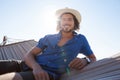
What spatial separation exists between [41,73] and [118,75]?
907 millimetres

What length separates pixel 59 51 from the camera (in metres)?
2.87

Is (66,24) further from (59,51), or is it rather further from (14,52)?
(14,52)

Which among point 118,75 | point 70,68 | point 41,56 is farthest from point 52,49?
point 118,75

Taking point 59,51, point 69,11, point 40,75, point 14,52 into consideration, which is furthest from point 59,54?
point 14,52

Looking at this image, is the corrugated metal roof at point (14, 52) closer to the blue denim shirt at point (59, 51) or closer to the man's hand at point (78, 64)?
the blue denim shirt at point (59, 51)

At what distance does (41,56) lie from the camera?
2922 millimetres

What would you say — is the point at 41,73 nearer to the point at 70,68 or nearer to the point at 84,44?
the point at 70,68

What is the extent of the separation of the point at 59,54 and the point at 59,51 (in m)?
0.04

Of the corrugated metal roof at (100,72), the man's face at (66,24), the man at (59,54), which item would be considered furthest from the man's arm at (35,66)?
the man's face at (66,24)

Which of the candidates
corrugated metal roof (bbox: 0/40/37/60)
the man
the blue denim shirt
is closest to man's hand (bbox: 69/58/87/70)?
the man

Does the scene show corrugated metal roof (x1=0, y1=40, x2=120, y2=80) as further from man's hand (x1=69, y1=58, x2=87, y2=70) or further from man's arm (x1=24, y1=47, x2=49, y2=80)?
man's arm (x1=24, y1=47, x2=49, y2=80)

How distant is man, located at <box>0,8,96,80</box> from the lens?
2.55 metres

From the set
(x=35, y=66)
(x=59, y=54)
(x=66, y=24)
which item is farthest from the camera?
(x=66, y=24)

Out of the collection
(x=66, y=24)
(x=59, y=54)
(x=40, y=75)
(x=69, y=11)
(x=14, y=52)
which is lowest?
(x=14, y=52)
